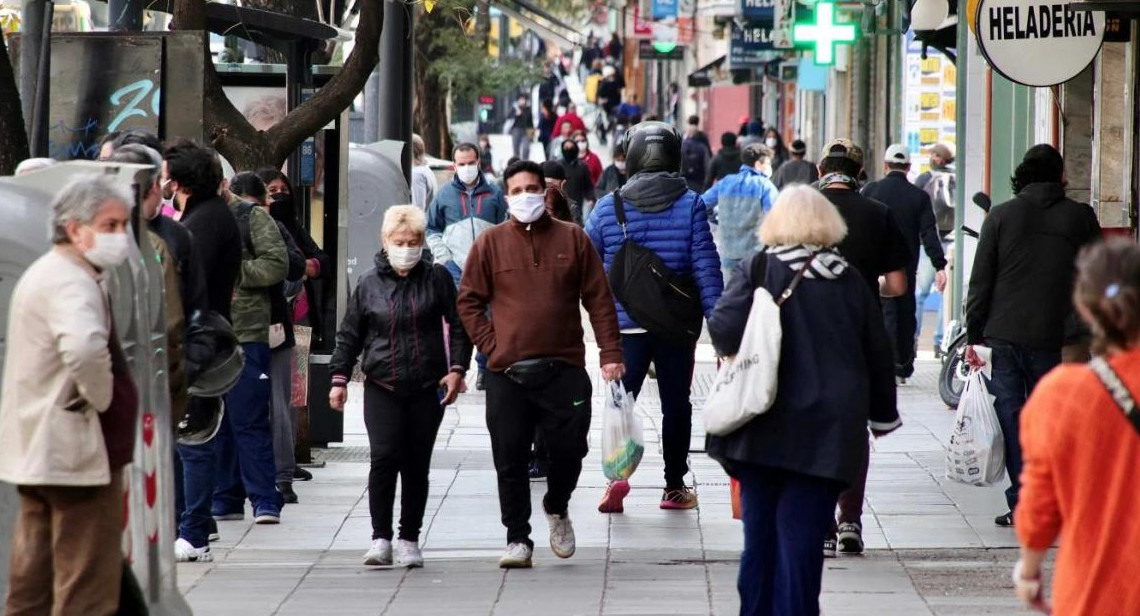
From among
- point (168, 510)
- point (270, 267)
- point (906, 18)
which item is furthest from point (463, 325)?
point (906, 18)

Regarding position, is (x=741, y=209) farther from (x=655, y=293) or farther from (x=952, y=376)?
(x=655, y=293)

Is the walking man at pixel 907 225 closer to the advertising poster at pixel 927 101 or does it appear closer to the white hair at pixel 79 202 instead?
the advertising poster at pixel 927 101

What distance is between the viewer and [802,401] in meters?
6.47

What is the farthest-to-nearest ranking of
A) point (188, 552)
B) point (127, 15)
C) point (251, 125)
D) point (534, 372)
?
1. point (127, 15)
2. point (251, 125)
3. point (188, 552)
4. point (534, 372)

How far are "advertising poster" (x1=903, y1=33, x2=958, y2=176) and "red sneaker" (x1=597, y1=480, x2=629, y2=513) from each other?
14.7 metres

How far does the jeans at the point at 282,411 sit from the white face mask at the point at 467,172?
401 centimetres

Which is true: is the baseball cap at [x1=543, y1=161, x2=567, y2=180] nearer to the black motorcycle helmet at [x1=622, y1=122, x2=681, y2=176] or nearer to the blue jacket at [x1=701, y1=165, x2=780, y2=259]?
the black motorcycle helmet at [x1=622, y1=122, x2=681, y2=176]

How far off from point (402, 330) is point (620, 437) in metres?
1.08

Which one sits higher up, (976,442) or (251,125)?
(251,125)

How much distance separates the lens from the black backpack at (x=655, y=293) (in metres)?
9.76

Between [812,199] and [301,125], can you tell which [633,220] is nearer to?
[301,125]

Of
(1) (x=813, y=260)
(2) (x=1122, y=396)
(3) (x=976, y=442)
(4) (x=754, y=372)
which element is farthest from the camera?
(3) (x=976, y=442)

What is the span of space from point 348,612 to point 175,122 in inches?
147

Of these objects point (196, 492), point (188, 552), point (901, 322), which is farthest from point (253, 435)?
point (901, 322)
